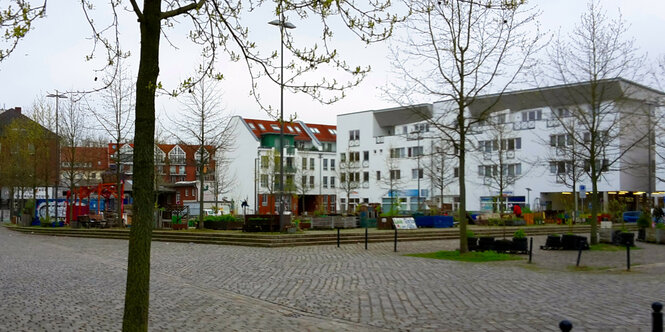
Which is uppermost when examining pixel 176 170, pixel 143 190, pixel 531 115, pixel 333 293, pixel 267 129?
pixel 267 129

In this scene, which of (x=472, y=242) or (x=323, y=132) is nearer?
(x=472, y=242)

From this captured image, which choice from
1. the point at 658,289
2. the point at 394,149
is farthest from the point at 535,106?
the point at 658,289

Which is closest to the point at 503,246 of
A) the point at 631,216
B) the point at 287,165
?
the point at 631,216

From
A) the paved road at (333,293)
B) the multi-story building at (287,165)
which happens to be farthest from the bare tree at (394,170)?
the paved road at (333,293)

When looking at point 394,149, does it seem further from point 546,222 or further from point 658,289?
point 658,289

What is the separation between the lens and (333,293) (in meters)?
12.1

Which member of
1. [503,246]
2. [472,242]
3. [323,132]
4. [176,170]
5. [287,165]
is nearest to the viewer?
[503,246]

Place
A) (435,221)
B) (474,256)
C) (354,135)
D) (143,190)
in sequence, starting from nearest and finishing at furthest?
(143,190), (474,256), (435,221), (354,135)

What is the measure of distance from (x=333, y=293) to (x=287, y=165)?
69.1 m

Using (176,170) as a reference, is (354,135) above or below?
above

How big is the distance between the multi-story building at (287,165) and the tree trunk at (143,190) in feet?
228

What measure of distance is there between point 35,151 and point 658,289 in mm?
44491

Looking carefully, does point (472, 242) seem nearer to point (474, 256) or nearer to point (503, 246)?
point (503, 246)

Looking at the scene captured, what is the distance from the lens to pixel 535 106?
57.8 m
